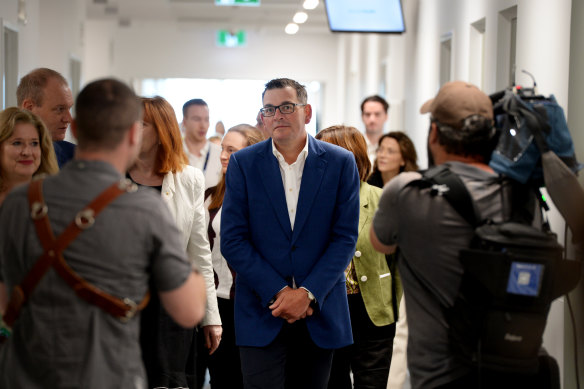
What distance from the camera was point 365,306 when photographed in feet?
13.5

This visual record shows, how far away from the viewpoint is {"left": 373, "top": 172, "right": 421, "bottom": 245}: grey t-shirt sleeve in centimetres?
257

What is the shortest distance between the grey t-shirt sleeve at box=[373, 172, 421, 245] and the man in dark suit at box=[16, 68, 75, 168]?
2027mm

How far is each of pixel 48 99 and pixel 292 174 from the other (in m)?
1.45

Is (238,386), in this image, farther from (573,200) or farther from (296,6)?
(296,6)

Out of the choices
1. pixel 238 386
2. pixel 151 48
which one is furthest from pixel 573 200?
pixel 151 48

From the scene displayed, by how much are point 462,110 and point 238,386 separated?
8.28 ft

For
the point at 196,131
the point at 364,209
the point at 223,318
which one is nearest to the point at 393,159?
the point at 364,209

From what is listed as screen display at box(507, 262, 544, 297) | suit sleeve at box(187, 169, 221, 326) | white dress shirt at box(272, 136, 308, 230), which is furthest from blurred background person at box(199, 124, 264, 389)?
screen display at box(507, 262, 544, 297)

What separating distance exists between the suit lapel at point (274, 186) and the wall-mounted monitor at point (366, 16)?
6328 millimetres

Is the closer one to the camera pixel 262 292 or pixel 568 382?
pixel 262 292

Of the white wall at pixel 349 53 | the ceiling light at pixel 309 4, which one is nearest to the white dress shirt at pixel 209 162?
the white wall at pixel 349 53

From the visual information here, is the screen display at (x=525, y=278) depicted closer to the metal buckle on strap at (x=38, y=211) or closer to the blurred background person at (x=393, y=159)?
the metal buckle on strap at (x=38, y=211)

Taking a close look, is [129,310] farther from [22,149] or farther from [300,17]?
[300,17]

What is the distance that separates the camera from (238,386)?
4430 mm
